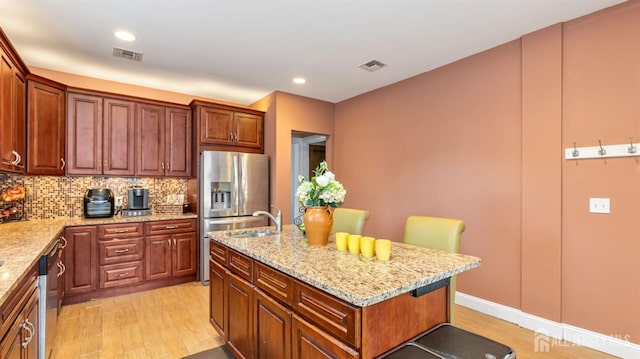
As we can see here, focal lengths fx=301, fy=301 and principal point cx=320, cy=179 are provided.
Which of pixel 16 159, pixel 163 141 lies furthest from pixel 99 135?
pixel 16 159

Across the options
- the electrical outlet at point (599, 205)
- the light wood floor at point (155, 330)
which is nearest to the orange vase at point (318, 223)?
the light wood floor at point (155, 330)

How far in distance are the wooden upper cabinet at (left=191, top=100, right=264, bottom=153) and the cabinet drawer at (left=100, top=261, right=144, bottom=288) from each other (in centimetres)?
162

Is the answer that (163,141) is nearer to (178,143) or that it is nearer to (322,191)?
(178,143)

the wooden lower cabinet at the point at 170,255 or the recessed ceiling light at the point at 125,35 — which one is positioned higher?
the recessed ceiling light at the point at 125,35

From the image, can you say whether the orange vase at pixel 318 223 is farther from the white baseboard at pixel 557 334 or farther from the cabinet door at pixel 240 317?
the white baseboard at pixel 557 334

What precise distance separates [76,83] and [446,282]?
4442 mm

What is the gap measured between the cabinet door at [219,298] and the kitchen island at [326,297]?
2 cm

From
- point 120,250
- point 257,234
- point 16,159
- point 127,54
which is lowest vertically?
point 120,250

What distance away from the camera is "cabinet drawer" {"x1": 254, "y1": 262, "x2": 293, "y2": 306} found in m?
1.47

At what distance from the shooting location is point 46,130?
9.90 feet

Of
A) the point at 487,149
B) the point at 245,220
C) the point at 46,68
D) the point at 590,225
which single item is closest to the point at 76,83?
the point at 46,68

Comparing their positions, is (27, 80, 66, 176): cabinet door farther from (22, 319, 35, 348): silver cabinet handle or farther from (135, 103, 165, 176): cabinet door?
(22, 319, 35, 348): silver cabinet handle

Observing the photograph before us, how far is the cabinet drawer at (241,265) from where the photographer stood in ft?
5.96

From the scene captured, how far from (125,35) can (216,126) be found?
5.04ft
